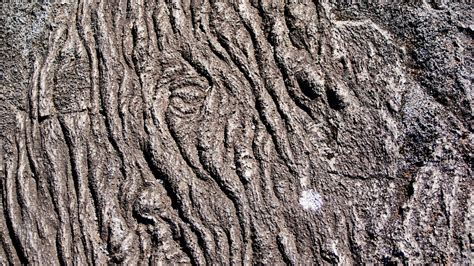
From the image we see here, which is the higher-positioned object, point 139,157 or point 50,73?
point 50,73

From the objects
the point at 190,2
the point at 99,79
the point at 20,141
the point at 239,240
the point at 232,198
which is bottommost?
the point at 239,240

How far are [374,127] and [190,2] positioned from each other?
0.65 meters

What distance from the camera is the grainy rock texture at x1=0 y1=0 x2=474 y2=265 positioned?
1627mm

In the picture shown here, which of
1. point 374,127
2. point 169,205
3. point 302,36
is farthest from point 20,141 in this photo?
point 374,127

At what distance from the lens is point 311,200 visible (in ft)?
5.42

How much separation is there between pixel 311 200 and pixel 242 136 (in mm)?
255

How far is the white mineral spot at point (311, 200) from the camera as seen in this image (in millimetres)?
1649

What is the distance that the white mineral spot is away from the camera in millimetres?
1649

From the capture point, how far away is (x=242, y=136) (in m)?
1.72

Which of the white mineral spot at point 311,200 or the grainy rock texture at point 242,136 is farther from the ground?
the grainy rock texture at point 242,136

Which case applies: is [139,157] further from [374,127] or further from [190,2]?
[374,127]

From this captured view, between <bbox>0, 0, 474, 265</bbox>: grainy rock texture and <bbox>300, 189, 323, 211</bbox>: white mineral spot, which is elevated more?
<bbox>0, 0, 474, 265</bbox>: grainy rock texture

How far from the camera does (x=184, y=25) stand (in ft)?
6.03

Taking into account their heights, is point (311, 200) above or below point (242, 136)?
below
